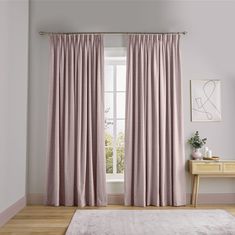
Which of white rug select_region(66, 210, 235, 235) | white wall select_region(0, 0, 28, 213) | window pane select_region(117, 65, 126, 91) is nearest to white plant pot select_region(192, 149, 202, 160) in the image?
white rug select_region(66, 210, 235, 235)

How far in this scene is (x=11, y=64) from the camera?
12.9ft

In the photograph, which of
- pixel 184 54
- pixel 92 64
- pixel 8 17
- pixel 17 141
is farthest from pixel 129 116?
pixel 8 17

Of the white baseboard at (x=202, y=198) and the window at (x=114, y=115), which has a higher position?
the window at (x=114, y=115)

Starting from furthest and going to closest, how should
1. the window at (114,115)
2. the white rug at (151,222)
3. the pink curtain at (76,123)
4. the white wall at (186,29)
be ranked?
1. the window at (114,115)
2. the white wall at (186,29)
3. the pink curtain at (76,123)
4. the white rug at (151,222)

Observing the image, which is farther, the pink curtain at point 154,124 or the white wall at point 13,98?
the pink curtain at point 154,124

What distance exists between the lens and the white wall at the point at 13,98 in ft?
11.9

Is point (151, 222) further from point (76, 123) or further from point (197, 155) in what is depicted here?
point (76, 123)

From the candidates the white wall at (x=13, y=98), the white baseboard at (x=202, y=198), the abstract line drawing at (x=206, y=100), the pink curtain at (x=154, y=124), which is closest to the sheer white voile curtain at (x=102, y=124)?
the pink curtain at (x=154, y=124)

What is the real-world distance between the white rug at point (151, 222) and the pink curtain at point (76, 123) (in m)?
0.49

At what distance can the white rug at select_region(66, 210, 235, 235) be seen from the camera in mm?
3195

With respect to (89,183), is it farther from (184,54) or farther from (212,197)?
(184,54)

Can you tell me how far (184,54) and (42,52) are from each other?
85.2 inches

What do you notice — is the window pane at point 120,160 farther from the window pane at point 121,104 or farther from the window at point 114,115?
the window pane at point 121,104

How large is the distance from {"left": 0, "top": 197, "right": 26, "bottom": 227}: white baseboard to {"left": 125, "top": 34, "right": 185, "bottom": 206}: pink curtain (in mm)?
1466
